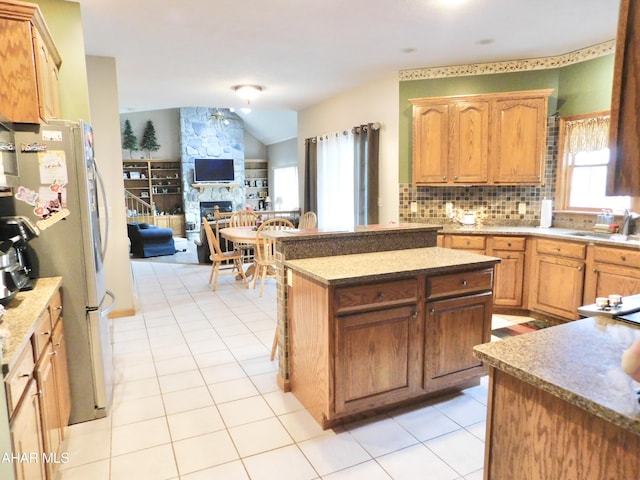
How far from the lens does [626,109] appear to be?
807mm

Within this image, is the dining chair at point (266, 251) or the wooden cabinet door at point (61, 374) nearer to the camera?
the wooden cabinet door at point (61, 374)

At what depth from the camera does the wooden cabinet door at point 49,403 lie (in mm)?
1668

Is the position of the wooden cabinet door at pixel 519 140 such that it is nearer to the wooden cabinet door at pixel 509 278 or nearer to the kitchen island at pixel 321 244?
the wooden cabinet door at pixel 509 278

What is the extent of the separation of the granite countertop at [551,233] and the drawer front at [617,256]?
0.05 metres

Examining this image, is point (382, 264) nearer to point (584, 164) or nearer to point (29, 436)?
point (29, 436)

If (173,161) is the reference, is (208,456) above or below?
below

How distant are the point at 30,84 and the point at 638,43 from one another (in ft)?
8.28

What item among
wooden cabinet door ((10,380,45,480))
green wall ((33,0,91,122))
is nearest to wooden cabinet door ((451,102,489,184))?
green wall ((33,0,91,122))

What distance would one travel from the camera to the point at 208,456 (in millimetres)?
2094

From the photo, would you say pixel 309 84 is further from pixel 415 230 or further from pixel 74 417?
pixel 74 417

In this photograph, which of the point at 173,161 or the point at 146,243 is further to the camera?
the point at 173,161

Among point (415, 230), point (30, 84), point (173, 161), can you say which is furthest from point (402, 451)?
point (173, 161)

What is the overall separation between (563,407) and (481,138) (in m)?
3.72

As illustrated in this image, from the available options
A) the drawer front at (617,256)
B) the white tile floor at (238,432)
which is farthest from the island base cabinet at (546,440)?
the drawer front at (617,256)
